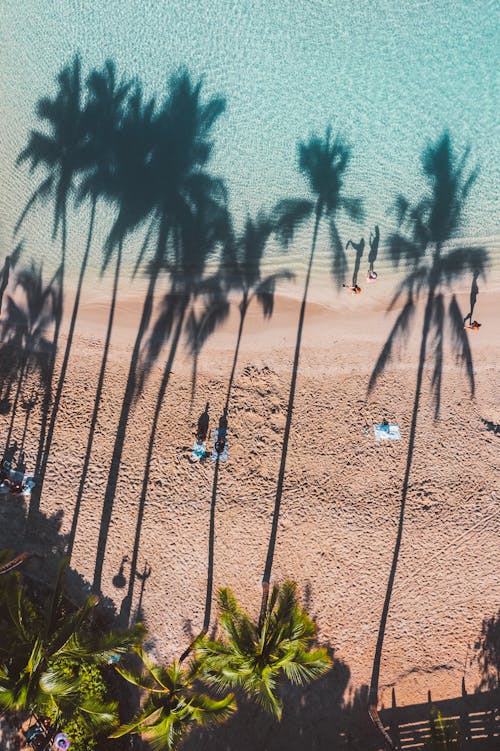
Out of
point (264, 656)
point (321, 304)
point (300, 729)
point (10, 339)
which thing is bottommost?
point (300, 729)

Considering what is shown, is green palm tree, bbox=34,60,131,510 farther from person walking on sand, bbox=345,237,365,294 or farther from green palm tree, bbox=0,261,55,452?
person walking on sand, bbox=345,237,365,294

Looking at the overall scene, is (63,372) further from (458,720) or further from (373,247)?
(458,720)

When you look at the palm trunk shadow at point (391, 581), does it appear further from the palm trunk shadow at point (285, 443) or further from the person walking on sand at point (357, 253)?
the palm trunk shadow at point (285, 443)

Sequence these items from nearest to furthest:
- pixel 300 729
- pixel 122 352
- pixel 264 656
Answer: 1. pixel 264 656
2. pixel 300 729
3. pixel 122 352

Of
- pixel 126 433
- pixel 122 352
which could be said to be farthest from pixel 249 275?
pixel 126 433

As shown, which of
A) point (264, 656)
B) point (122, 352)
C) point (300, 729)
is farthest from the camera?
point (122, 352)

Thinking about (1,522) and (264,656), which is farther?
(1,522)

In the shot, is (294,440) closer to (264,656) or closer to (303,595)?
(303,595)
